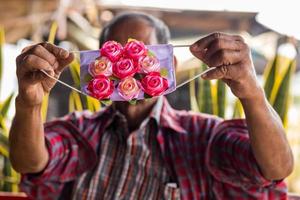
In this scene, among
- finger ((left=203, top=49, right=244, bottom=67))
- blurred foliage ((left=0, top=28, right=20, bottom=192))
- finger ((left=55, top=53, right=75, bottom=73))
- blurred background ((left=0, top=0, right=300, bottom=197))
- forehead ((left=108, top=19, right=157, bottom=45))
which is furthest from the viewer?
blurred background ((left=0, top=0, right=300, bottom=197))

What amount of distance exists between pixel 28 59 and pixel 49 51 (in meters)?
0.06

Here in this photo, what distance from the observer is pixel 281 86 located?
174cm

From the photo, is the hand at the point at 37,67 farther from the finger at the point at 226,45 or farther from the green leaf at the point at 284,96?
the green leaf at the point at 284,96

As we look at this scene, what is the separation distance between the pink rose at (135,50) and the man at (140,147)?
0.11 metres

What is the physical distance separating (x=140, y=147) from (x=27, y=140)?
31 centimetres

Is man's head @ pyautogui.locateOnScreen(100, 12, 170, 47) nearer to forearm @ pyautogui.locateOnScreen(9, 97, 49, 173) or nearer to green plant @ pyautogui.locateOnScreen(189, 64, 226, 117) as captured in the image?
forearm @ pyautogui.locateOnScreen(9, 97, 49, 173)

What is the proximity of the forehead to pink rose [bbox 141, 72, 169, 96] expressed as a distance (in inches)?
8.4

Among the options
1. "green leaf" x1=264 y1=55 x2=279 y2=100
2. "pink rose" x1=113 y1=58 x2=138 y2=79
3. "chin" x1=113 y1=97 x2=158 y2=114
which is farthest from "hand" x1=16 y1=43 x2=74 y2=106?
"green leaf" x1=264 y1=55 x2=279 y2=100

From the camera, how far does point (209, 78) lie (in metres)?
1.03

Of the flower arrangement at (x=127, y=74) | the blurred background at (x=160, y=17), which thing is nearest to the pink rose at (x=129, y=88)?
the flower arrangement at (x=127, y=74)

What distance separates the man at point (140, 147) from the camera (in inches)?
43.4

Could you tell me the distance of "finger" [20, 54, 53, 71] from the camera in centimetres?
105

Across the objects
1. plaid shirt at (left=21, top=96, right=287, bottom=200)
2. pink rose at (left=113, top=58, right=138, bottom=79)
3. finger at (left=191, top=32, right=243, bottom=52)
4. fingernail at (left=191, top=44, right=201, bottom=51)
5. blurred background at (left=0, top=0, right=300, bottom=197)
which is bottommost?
plaid shirt at (left=21, top=96, right=287, bottom=200)

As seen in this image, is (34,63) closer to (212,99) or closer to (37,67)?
(37,67)
